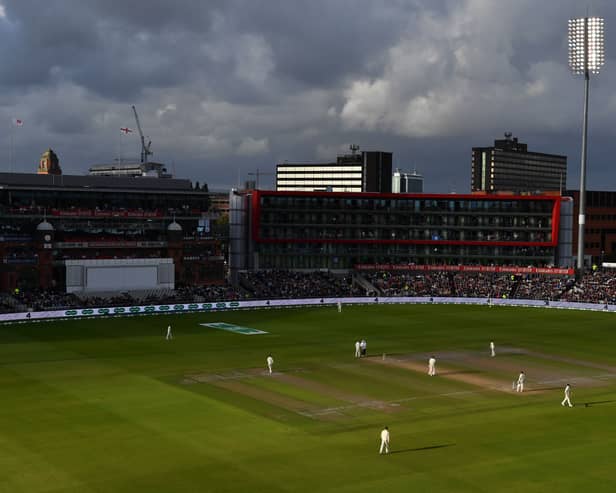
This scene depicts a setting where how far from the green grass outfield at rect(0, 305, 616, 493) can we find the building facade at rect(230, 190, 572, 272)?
4925cm

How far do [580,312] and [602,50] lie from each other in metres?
37.0

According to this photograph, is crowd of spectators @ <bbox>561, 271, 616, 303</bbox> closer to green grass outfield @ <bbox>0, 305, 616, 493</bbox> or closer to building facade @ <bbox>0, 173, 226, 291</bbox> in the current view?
green grass outfield @ <bbox>0, 305, 616, 493</bbox>

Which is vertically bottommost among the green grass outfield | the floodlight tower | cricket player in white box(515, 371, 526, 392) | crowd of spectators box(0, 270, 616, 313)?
the green grass outfield

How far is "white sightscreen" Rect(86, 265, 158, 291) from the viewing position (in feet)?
350

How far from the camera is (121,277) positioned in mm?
108938

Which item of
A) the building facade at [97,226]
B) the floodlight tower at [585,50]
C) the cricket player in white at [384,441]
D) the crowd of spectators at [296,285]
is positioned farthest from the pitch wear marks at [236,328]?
the floodlight tower at [585,50]

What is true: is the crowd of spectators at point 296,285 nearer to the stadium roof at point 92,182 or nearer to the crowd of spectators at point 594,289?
the stadium roof at point 92,182

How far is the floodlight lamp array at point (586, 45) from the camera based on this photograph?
4360 inches

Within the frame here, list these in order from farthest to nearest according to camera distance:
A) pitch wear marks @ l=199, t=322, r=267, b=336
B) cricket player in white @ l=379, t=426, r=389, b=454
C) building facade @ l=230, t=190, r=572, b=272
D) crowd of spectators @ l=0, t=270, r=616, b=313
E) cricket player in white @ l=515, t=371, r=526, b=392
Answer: building facade @ l=230, t=190, r=572, b=272
crowd of spectators @ l=0, t=270, r=616, b=313
pitch wear marks @ l=199, t=322, r=267, b=336
cricket player in white @ l=515, t=371, r=526, b=392
cricket player in white @ l=379, t=426, r=389, b=454

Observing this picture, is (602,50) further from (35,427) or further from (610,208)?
(35,427)

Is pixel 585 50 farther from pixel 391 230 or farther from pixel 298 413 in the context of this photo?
pixel 298 413

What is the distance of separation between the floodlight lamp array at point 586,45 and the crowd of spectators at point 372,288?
30091mm

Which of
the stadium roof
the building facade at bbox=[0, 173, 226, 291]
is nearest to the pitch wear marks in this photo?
the building facade at bbox=[0, 173, 226, 291]

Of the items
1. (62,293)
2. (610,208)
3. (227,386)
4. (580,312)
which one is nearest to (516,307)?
(580,312)
